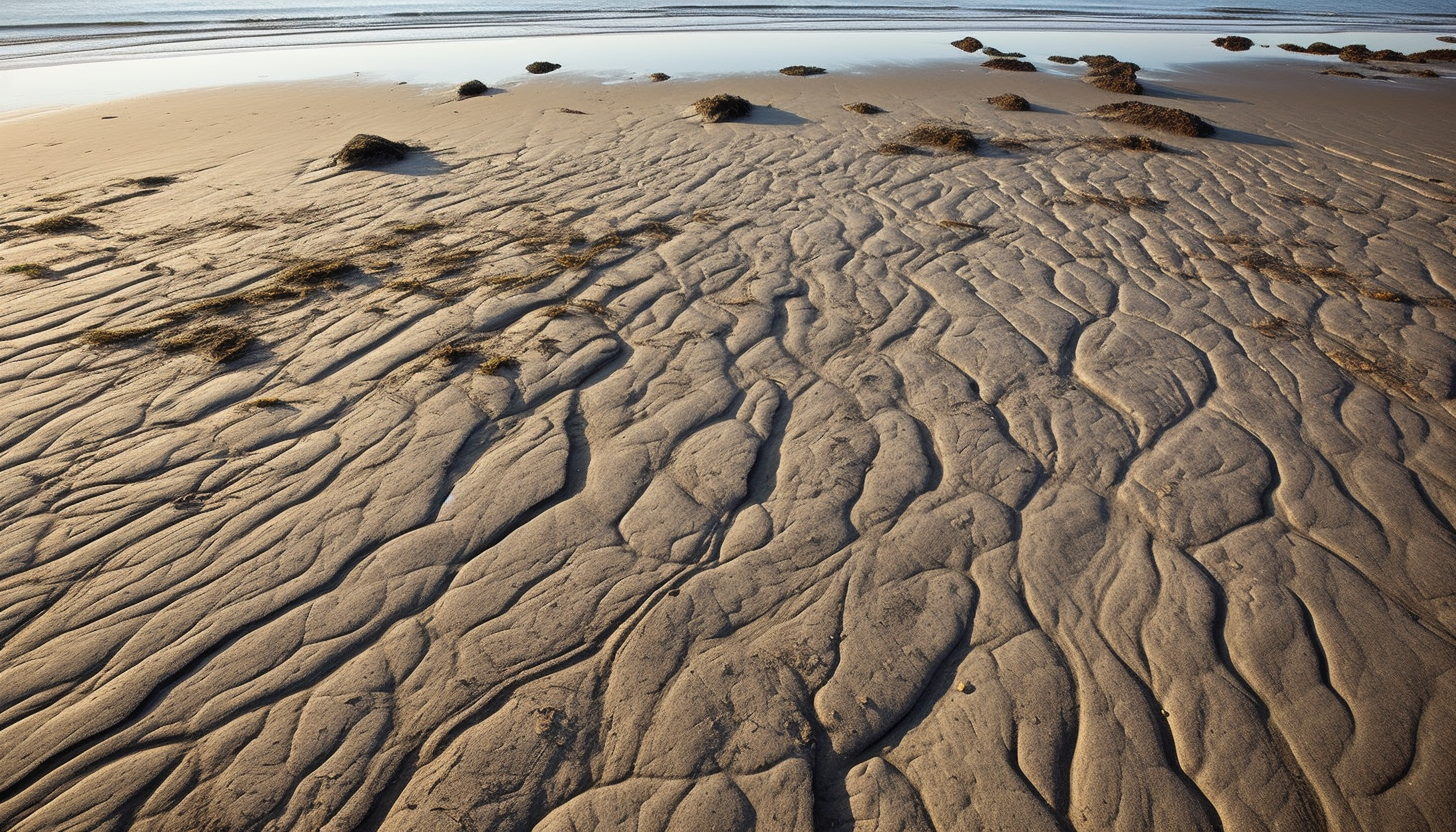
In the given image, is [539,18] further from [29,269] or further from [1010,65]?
[29,269]

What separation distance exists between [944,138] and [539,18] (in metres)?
16.7

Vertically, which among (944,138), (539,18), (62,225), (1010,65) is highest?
(539,18)

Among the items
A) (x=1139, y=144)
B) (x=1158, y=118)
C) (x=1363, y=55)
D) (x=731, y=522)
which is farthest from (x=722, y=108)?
(x=1363, y=55)

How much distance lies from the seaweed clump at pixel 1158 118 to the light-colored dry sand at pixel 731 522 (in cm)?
320

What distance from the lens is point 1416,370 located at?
4.09m

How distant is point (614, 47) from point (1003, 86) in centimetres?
850

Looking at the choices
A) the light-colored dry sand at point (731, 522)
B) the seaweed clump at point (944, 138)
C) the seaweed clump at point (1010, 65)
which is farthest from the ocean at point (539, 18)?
the light-colored dry sand at point (731, 522)

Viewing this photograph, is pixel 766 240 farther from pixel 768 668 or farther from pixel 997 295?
pixel 768 668

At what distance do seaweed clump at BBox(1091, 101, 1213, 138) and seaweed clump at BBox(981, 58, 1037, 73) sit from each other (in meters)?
3.64

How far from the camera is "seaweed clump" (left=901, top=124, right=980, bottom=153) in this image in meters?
8.05

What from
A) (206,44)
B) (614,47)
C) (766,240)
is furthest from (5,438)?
(206,44)

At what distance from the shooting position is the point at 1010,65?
13.0m

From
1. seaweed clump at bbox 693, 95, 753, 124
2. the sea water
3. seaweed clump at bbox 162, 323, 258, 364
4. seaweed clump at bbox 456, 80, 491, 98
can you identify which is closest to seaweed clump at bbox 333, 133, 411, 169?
seaweed clump at bbox 162, 323, 258, 364

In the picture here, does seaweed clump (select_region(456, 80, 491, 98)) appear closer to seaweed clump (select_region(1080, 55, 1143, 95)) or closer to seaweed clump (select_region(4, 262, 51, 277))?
seaweed clump (select_region(4, 262, 51, 277))
